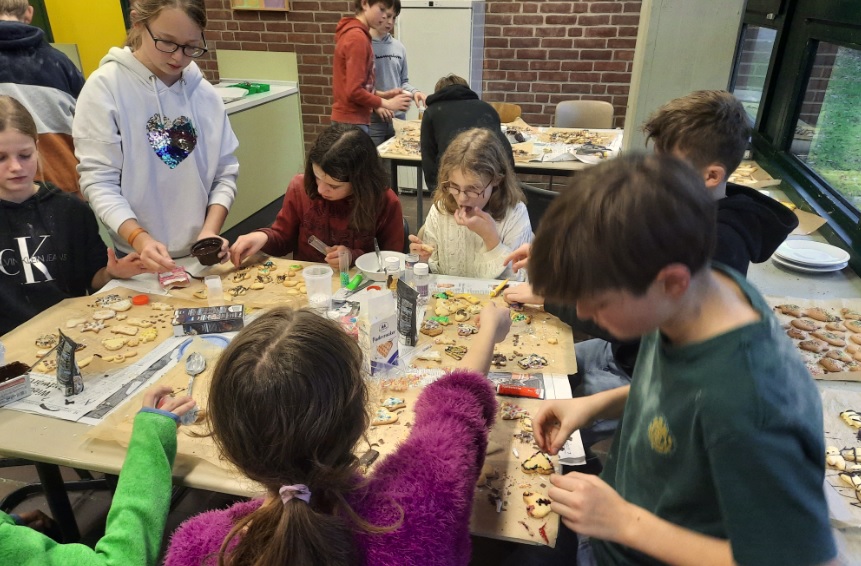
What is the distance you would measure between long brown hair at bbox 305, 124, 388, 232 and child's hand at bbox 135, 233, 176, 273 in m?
0.66

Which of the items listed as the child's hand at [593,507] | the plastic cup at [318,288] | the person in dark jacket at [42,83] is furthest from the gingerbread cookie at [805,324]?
the person in dark jacket at [42,83]

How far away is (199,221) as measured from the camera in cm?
230

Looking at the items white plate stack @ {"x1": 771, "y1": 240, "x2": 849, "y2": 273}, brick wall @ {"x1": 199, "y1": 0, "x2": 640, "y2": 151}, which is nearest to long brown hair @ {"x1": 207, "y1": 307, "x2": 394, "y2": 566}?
white plate stack @ {"x1": 771, "y1": 240, "x2": 849, "y2": 273}

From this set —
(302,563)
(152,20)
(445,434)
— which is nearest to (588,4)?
(152,20)

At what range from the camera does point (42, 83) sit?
2.69 meters

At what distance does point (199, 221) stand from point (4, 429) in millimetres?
1120

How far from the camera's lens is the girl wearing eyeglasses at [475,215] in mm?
2211

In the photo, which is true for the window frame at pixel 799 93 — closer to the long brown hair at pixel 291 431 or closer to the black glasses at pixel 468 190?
the black glasses at pixel 468 190

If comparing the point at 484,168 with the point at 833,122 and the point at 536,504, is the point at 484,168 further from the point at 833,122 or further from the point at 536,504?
the point at 833,122

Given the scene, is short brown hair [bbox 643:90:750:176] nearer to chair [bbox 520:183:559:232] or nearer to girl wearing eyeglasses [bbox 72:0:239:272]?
chair [bbox 520:183:559:232]

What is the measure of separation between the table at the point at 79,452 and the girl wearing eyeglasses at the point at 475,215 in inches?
43.1

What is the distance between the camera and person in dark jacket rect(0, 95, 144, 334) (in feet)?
6.13

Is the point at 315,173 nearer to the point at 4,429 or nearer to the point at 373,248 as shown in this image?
the point at 373,248

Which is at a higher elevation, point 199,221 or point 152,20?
point 152,20
